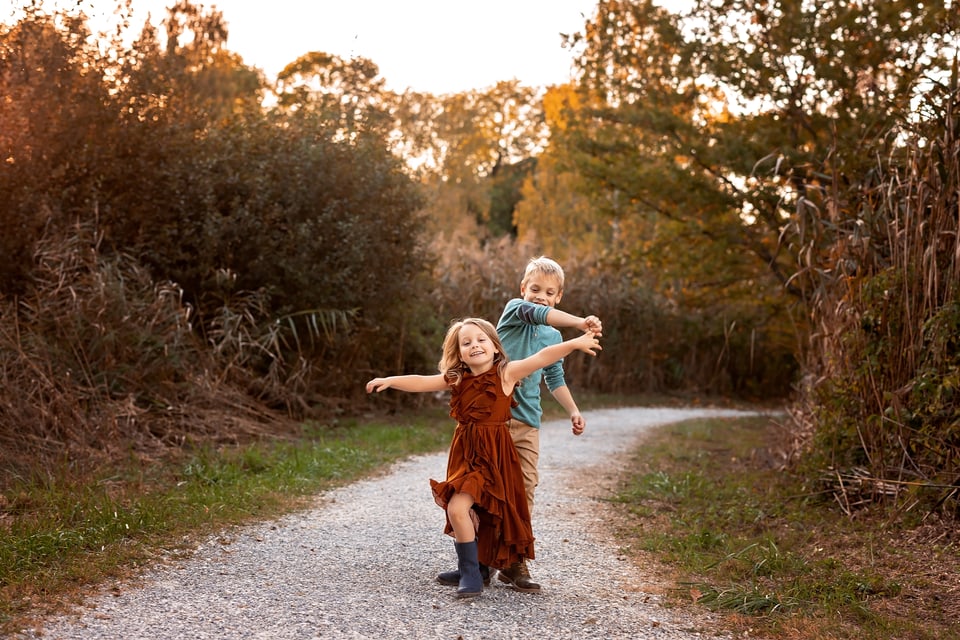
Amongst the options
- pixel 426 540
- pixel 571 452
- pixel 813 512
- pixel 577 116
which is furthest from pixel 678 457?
pixel 577 116

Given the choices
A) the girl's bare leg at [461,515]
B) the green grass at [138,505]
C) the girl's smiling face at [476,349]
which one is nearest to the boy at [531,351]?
the girl's smiling face at [476,349]

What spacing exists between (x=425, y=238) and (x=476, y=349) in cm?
958

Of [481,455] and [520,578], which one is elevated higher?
[481,455]

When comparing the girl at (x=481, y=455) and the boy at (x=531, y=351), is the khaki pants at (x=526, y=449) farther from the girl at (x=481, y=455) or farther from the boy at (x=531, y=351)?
the girl at (x=481, y=455)

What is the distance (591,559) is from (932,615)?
176 cm

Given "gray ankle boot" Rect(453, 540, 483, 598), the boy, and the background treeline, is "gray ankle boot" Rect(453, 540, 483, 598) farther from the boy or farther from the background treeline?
the background treeline

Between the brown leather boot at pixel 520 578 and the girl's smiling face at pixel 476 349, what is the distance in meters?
0.96

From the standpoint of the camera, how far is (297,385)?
37.2 ft

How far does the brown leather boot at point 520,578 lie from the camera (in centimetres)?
459

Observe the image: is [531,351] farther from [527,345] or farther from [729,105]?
[729,105]

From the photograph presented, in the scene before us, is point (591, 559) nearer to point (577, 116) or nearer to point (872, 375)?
point (872, 375)

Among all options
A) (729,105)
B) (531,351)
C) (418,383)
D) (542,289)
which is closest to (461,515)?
(418,383)

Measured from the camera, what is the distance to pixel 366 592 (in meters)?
4.44

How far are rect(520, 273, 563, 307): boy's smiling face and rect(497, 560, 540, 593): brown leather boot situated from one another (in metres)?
1.27
